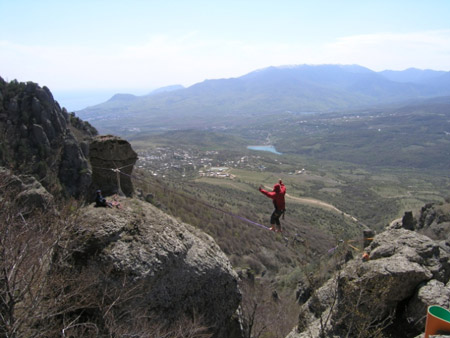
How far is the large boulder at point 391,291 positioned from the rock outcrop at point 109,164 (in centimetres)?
1090

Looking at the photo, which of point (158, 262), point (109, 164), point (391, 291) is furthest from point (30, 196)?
point (391, 291)

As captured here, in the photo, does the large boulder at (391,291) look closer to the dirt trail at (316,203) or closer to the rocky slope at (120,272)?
the rocky slope at (120,272)

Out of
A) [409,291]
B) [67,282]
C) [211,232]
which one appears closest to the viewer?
[67,282]

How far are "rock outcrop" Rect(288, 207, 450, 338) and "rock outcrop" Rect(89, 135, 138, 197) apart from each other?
1086 cm

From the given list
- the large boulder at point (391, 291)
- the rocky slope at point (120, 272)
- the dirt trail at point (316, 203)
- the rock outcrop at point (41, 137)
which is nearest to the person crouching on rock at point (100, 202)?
the rocky slope at point (120, 272)

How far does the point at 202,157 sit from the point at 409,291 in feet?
547

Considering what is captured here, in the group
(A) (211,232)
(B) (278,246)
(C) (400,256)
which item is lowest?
(B) (278,246)

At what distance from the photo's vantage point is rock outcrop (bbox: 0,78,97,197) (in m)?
35.0

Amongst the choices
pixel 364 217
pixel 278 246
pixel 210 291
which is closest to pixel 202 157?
pixel 364 217

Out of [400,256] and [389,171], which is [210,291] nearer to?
[400,256]

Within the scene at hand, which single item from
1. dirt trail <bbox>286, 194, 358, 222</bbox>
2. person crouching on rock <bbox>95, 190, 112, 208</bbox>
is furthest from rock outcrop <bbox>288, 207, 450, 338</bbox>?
dirt trail <bbox>286, 194, 358, 222</bbox>

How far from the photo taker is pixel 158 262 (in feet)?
39.6

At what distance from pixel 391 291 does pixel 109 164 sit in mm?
13426

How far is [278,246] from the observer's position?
187 ft
